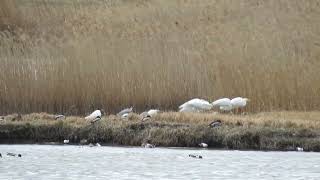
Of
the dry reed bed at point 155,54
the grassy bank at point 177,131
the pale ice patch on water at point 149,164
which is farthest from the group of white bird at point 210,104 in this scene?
the pale ice patch on water at point 149,164

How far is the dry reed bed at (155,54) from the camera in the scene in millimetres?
25484

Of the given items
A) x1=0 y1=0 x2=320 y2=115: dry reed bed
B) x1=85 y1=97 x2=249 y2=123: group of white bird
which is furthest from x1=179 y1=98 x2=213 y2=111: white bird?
x1=0 y1=0 x2=320 y2=115: dry reed bed

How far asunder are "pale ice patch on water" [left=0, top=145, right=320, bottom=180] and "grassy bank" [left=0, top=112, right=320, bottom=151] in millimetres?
780

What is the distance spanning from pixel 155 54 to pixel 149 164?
40.7 ft

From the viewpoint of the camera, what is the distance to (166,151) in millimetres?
19469

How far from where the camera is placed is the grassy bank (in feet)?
66.7

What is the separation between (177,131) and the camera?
67.9 ft

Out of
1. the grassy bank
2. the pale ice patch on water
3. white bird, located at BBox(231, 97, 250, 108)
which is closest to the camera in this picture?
the pale ice patch on water

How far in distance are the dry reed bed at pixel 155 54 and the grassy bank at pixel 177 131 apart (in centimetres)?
293

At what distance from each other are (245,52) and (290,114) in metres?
7.37

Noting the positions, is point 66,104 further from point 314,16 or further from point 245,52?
point 314,16

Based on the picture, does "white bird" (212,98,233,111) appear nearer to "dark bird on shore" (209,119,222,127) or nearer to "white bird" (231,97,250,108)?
"white bird" (231,97,250,108)

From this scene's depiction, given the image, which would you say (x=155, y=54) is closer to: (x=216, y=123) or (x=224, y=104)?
(x=224, y=104)

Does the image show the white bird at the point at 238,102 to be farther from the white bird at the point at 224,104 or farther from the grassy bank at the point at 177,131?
the grassy bank at the point at 177,131
